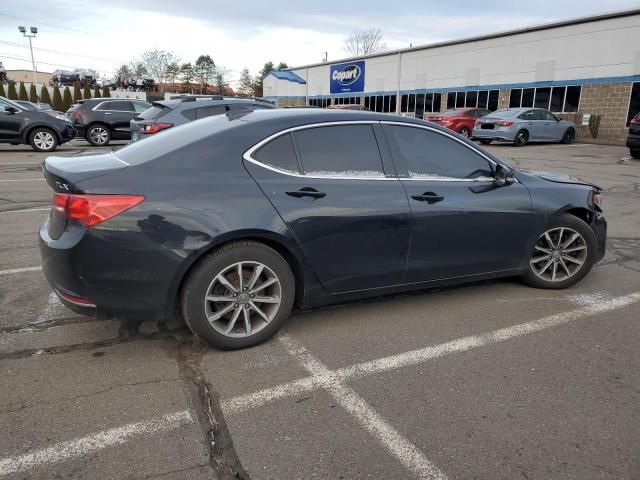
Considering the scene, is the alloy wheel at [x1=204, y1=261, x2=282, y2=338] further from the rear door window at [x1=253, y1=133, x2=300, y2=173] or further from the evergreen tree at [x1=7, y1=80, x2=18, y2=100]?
the evergreen tree at [x1=7, y1=80, x2=18, y2=100]

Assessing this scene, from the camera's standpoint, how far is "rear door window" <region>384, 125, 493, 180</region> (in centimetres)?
389

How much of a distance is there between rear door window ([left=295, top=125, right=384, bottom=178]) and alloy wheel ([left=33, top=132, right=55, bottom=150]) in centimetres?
1464

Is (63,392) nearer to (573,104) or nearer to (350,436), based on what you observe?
(350,436)

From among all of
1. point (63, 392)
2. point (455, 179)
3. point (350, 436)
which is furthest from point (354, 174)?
point (63, 392)

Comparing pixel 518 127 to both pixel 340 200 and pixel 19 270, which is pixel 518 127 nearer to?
pixel 340 200

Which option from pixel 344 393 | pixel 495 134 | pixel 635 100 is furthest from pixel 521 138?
pixel 344 393

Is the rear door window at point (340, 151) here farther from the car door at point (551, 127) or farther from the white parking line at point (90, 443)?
the car door at point (551, 127)

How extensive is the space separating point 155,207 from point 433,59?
35400mm

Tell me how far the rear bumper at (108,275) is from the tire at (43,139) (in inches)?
561

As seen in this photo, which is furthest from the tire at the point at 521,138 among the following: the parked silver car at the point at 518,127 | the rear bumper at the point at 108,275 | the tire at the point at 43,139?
the rear bumper at the point at 108,275

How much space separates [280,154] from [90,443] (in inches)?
81.1

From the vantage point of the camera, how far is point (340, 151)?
367 cm

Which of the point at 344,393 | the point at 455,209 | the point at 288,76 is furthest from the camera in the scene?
the point at 288,76

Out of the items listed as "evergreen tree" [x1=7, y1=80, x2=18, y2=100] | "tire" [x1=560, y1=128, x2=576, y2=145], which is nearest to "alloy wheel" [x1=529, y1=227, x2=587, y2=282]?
"tire" [x1=560, y1=128, x2=576, y2=145]
